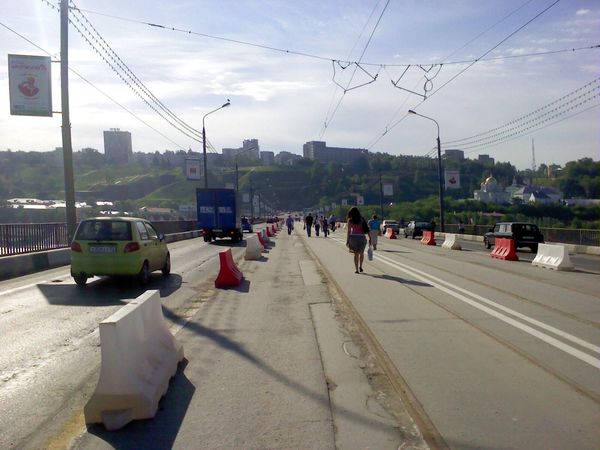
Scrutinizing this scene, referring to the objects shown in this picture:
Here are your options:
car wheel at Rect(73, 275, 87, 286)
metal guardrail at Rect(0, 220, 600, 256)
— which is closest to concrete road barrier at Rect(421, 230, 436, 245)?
metal guardrail at Rect(0, 220, 600, 256)

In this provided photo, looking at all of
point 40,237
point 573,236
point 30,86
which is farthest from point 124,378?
point 573,236

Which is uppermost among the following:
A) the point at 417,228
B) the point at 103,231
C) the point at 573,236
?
the point at 103,231

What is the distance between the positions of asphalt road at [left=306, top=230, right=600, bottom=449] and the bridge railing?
11.5 m

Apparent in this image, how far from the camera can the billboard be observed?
22.0m

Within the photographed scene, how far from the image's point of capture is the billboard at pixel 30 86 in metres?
22.0

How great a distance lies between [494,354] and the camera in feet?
23.3

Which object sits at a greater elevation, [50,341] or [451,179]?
[451,179]

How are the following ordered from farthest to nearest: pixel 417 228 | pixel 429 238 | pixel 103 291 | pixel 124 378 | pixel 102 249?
pixel 417 228
pixel 429 238
pixel 102 249
pixel 103 291
pixel 124 378

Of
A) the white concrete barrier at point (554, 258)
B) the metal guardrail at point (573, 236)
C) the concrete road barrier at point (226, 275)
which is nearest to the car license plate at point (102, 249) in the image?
the concrete road barrier at point (226, 275)

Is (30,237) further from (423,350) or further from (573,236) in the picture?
(573,236)

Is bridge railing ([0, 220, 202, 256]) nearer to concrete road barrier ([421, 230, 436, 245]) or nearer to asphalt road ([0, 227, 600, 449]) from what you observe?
asphalt road ([0, 227, 600, 449])

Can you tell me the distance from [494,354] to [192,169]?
153 ft

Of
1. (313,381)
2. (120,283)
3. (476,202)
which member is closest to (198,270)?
(120,283)

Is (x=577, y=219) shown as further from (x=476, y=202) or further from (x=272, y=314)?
(x=272, y=314)
